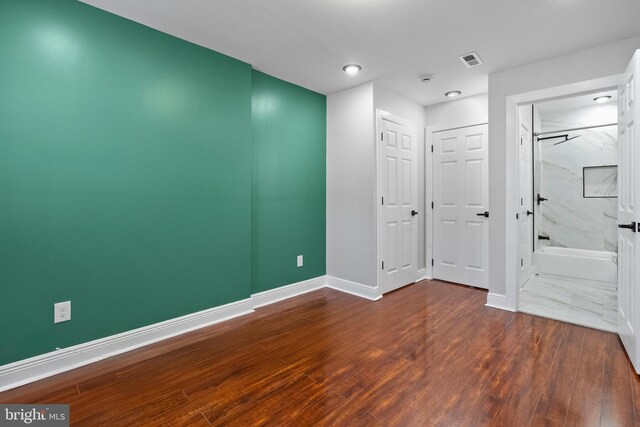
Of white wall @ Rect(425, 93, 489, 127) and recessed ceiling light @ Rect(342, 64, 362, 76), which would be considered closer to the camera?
recessed ceiling light @ Rect(342, 64, 362, 76)

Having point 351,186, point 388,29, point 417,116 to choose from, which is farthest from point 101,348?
point 417,116


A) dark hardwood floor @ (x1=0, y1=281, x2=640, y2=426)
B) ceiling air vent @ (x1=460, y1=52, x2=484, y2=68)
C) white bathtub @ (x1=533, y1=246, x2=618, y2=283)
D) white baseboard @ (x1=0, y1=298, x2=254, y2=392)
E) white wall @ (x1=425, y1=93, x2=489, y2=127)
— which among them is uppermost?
ceiling air vent @ (x1=460, y1=52, x2=484, y2=68)

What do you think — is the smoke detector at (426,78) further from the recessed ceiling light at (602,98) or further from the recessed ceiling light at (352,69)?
the recessed ceiling light at (602,98)

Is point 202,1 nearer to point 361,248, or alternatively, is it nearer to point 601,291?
point 361,248

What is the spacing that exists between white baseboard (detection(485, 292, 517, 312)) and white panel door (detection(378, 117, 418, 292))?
105 cm

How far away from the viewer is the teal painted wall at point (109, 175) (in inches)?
75.5

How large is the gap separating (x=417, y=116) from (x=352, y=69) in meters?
1.54

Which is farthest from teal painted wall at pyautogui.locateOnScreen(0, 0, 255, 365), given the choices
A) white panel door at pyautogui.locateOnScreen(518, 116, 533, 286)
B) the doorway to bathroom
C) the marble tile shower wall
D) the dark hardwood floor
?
the marble tile shower wall

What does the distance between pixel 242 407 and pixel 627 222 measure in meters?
2.89

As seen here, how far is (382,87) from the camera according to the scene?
3.65m

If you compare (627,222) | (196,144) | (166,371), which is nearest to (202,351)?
(166,371)

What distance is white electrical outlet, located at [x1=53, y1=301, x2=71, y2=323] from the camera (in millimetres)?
2044

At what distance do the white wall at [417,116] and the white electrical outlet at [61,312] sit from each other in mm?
3420

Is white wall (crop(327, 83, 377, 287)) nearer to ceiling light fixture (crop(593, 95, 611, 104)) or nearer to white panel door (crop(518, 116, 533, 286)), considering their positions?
white panel door (crop(518, 116, 533, 286))
